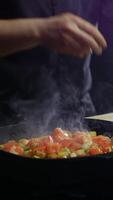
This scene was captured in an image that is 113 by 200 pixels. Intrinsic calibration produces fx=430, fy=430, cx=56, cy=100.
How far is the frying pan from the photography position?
4.50ft

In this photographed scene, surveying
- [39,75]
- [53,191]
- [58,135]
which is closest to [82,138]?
[58,135]

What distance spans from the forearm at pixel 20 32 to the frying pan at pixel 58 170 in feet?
1.22

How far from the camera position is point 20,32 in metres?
1.41

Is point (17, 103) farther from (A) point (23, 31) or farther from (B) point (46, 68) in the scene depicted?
(A) point (23, 31)

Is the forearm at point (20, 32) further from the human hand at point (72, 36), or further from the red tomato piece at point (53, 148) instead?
the red tomato piece at point (53, 148)

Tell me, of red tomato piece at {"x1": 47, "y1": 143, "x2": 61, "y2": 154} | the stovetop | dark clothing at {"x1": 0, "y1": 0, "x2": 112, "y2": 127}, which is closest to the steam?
dark clothing at {"x1": 0, "y1": 0, "x2": 112, "y2": 127}

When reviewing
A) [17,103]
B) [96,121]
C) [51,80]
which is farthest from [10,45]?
[51,80]

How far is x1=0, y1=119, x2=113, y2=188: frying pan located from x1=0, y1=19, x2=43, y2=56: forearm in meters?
0.37

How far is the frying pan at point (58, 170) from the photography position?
1.37 metres

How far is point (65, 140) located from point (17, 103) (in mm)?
672

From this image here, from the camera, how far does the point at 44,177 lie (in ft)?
4.59

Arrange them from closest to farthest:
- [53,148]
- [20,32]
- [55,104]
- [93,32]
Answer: [93,32], [20,32], [53,148], [55,104]

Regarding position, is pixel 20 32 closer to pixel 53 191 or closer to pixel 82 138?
pixel 53 191

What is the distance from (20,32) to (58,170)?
465 mm
